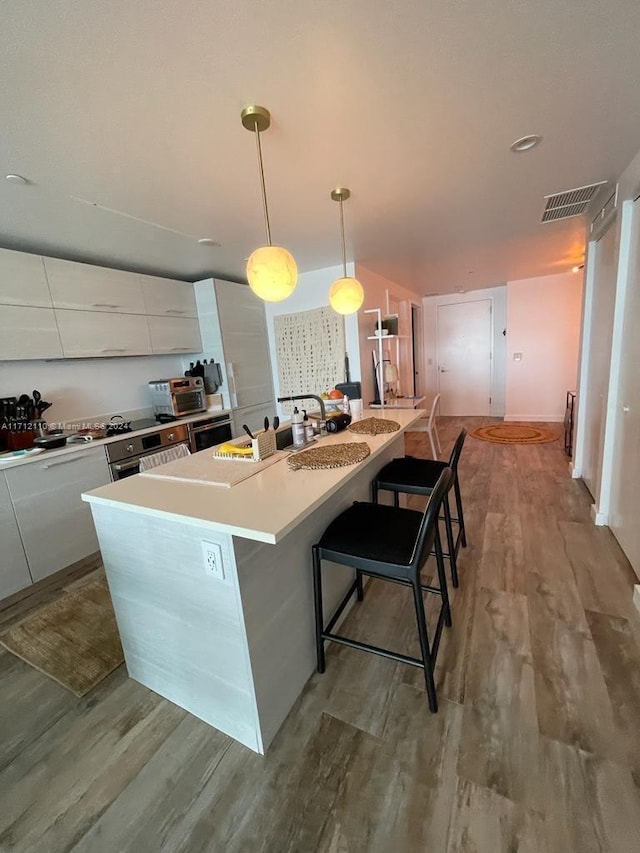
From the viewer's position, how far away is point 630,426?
6.97 ft

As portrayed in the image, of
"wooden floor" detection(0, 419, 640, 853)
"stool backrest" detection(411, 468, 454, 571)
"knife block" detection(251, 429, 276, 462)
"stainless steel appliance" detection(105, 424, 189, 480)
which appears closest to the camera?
"wooden floor" detection(0, 419, 640, 853)

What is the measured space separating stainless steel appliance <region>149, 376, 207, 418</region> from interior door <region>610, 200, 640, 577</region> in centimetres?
358

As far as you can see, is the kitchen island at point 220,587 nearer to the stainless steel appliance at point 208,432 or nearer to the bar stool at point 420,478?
the bar stool at point 420,478

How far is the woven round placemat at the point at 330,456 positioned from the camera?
1.55 m

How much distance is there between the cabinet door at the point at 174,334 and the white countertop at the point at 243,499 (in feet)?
7.43

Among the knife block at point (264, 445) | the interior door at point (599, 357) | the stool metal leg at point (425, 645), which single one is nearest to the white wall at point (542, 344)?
the interior door at point (599, 357)

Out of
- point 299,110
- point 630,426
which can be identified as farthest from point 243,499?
point 630,426

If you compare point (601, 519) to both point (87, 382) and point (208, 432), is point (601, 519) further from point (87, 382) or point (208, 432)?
point (87, 382)

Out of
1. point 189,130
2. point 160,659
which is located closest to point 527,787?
point 160,659

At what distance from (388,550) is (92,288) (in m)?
3.14

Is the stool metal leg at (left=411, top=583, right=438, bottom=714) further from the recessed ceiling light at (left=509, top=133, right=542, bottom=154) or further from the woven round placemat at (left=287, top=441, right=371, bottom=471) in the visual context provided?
the recessed ceiling light at (left=509, top=133, right=542, bottom=154)

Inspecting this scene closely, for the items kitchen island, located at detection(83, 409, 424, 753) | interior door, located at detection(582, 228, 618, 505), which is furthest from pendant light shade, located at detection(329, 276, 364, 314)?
interior door, located at detection(582, 228, 618, 505)

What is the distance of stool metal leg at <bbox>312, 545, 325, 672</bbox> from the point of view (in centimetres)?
145

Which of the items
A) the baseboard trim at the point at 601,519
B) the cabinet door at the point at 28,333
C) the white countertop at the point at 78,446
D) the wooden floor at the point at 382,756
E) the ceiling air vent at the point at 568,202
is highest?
the ceiling air vent at the point at 568,202
